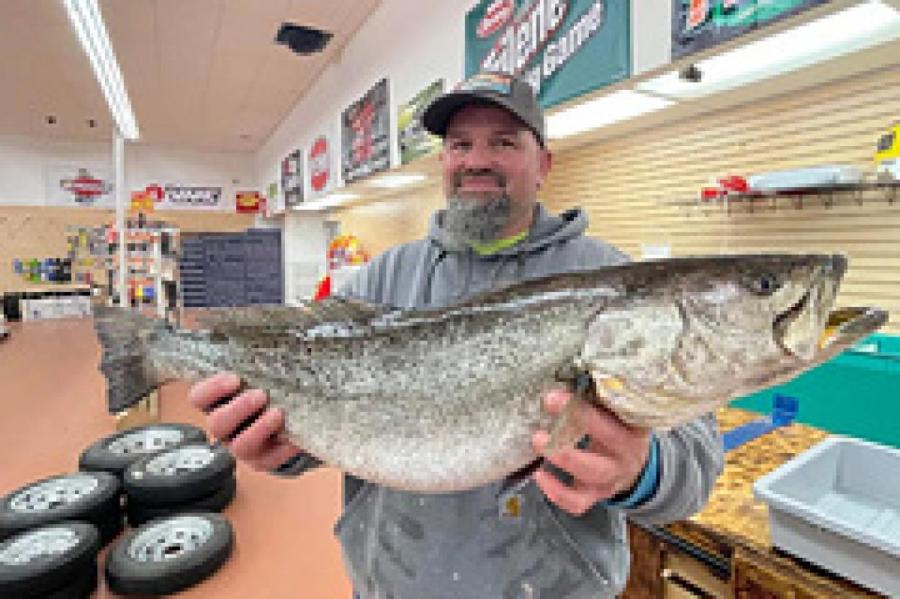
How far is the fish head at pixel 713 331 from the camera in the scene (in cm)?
78

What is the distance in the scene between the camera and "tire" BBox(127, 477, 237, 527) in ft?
6.59

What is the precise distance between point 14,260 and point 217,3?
1113 cm

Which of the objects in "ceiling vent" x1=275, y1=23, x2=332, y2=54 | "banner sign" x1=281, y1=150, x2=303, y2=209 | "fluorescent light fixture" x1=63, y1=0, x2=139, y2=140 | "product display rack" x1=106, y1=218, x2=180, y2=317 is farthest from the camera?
"banner sign" x1=281, y1=150, x2=303, y2=209

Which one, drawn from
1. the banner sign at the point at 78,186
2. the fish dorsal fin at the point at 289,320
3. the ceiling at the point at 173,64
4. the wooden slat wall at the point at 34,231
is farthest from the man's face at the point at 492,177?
the banner sign at the point at 78,186

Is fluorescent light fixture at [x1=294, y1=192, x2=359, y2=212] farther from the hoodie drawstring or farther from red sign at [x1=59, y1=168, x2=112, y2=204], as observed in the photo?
red sign at [x1=59, y1=168, x2=112, y2=204]

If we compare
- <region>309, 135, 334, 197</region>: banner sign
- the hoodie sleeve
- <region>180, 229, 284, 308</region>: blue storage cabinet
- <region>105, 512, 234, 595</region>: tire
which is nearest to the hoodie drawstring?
the hoodie sleeve

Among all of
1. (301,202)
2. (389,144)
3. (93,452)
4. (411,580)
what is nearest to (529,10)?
(389,144)

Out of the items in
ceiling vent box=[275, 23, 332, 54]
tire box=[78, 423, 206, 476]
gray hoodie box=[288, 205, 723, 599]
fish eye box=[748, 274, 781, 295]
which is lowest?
tire box=[78, 423, 206, 476]

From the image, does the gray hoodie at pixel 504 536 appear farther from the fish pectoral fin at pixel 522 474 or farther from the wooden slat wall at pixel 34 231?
the wooden slat wall at pixel 34 231

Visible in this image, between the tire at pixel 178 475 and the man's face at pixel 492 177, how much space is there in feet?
5.28

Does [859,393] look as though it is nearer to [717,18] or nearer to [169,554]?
Result: [717,18]

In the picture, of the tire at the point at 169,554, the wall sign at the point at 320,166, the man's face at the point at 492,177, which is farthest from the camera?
the wall sign at the point at 320,166

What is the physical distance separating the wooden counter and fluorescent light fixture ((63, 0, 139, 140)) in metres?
4.54

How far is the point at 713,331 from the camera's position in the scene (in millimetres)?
835
